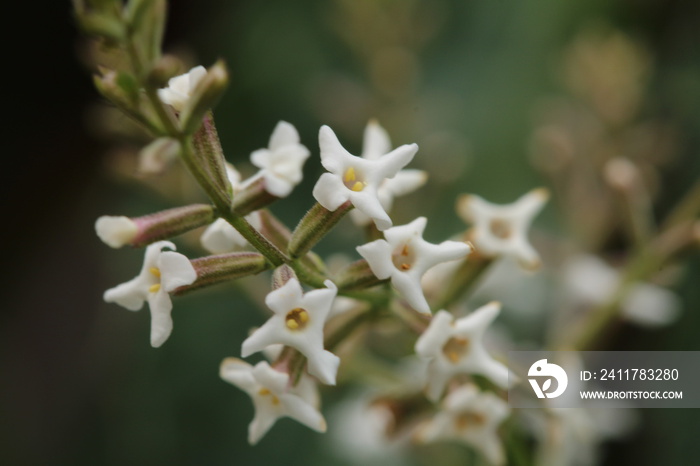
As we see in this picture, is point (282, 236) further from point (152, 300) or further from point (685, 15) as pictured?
point (685, 15)

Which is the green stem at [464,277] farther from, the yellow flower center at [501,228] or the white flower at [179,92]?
the white flower at [179,92]

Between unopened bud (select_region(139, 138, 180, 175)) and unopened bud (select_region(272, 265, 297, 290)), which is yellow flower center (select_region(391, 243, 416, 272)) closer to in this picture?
unopened bud (select_region(272, 265, 297, 290))

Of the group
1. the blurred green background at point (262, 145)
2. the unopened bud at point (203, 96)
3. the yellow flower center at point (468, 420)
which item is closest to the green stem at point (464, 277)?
the yellow flower center at point (468, 420)

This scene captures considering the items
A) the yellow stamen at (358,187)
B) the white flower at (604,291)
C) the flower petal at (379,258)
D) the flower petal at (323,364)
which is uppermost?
the white flower at (604,291)

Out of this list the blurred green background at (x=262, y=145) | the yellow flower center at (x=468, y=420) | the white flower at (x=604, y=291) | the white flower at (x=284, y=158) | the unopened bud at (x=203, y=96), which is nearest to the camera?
the unopened bud at (x=203, y=96)

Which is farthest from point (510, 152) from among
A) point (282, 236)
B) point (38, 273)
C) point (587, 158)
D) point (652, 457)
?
point (38, 273)

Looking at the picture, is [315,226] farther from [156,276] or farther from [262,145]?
[262,145]

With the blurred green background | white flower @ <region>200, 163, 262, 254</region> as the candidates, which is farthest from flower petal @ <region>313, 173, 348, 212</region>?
the blurred green background
